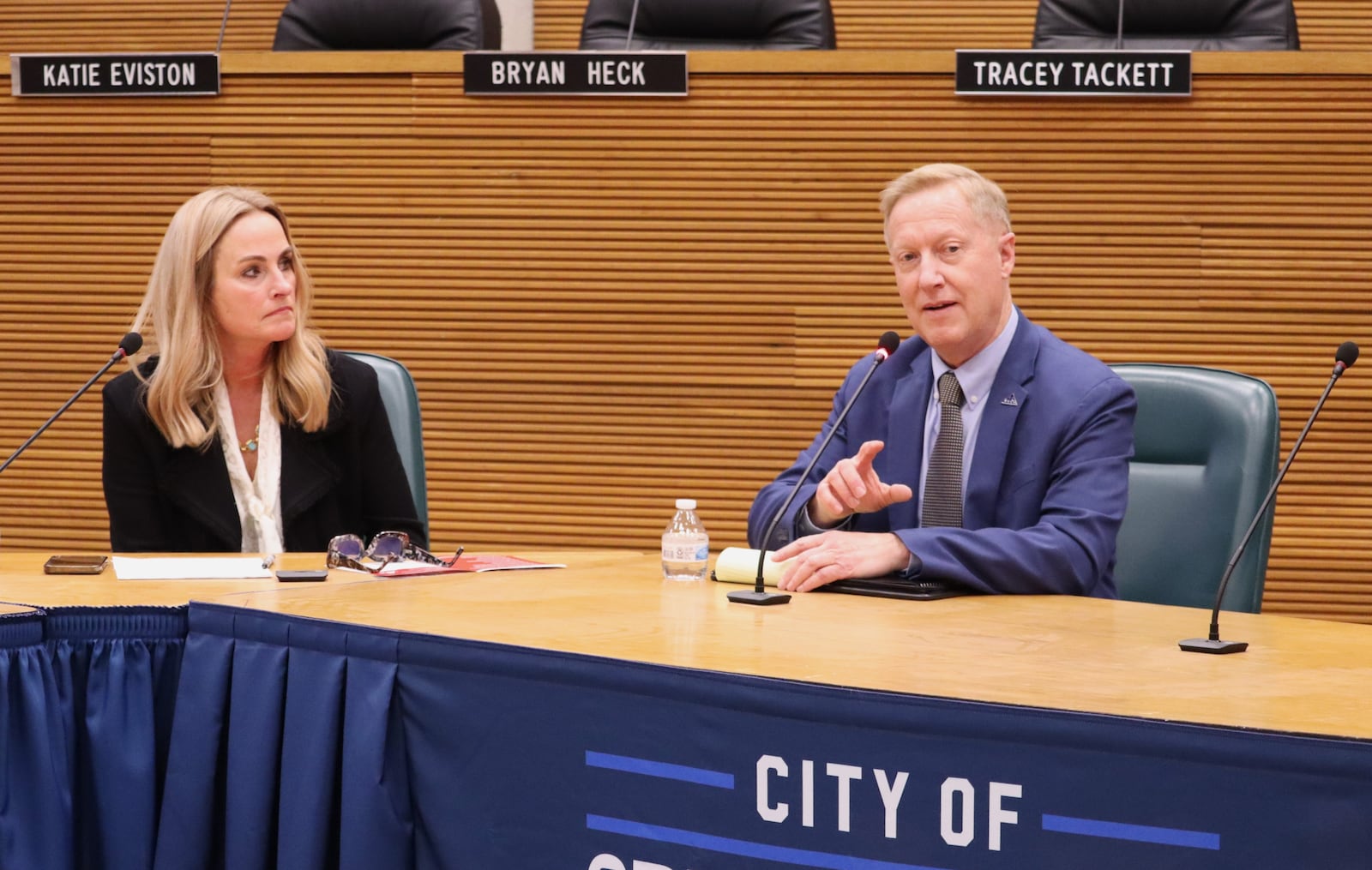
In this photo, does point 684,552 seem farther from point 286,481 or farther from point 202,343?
point 202,343

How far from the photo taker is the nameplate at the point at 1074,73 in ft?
10.8

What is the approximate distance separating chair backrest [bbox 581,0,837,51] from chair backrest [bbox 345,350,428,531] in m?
1.59

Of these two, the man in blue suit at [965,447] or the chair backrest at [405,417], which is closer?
the man in blue suit at [965,447]

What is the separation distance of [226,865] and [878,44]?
365 centimetres

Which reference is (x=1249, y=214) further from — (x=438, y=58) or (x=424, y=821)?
(x=424, y=821)

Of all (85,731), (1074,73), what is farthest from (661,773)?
(1074,73)

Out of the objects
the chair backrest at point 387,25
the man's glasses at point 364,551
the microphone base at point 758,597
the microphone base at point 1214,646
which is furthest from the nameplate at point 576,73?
the microphone base at point 1214,646

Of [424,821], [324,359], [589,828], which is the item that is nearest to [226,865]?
[424,821]

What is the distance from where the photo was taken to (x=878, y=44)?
4.68m

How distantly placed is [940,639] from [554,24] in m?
3.60

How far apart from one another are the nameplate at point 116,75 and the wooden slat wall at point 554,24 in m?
1.19

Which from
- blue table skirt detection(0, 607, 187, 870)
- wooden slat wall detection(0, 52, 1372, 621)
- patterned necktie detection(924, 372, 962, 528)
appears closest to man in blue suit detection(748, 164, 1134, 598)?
patterned necktie detection(924, 372, 962, 528)

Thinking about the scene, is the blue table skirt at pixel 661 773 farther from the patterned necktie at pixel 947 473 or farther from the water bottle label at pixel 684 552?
the patterned necktie at pixel 947 473

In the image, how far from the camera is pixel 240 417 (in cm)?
258
